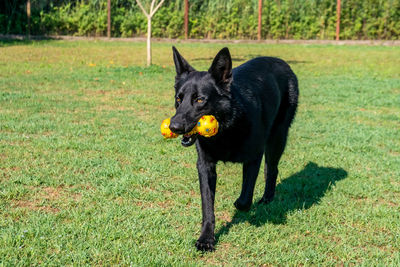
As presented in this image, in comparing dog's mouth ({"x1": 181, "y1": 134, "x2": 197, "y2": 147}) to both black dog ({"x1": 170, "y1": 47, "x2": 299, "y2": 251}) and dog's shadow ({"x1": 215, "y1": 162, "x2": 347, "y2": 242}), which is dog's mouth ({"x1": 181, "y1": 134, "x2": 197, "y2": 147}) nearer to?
black dog ({"x1": 170, "y1": 47, "x2": 299, "y2": 251})

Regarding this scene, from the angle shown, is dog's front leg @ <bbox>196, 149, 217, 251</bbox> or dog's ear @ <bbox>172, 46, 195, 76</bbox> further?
dog's ear @ <bbox>172, 46, 195, 76</bbox>

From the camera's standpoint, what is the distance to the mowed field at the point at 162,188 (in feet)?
12.0

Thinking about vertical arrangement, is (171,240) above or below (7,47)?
below

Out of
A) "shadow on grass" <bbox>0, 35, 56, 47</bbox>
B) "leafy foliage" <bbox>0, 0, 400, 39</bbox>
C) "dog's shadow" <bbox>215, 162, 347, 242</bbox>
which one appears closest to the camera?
"dog's shadow" <bbox>215, 162, 347, 242</bbox>

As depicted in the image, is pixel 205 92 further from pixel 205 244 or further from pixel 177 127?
pixel 205 244

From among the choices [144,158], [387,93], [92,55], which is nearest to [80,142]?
[144,158]

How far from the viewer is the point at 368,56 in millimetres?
19531

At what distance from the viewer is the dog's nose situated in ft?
11.5

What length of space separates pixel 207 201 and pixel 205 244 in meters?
0.39

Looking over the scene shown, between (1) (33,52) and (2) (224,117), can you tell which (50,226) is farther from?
(1) (33,52)

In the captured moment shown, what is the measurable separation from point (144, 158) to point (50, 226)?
2158 mm

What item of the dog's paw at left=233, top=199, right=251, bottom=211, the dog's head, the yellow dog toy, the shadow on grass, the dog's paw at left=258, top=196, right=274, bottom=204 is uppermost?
the shadow on grass

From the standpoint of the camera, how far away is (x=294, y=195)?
5.11 m

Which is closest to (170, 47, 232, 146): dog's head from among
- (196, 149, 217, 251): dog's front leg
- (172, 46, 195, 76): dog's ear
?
(172, 46, 195, 76): dog's ear
